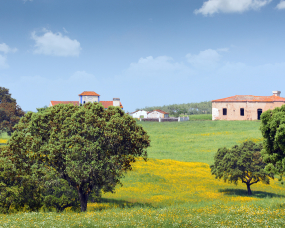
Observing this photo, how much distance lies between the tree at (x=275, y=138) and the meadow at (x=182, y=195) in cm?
314

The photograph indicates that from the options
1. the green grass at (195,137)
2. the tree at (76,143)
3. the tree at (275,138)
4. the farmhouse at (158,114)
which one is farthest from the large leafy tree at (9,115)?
the farmhouse at (158,114)

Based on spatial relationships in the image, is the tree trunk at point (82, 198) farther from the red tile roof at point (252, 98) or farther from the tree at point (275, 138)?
the red tile roof at point (252, 98)

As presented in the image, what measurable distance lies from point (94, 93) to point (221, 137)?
2435 inches

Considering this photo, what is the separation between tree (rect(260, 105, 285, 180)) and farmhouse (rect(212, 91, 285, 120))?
89.0 metres

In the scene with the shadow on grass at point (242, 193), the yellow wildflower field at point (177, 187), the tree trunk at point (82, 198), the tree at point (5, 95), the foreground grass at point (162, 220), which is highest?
the tree at point (5, 95)

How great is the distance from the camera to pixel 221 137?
8169 cm

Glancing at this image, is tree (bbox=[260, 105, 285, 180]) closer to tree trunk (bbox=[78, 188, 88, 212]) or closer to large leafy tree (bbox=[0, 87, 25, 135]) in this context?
tree trunk (bbox=[78, 188, 88, 212])

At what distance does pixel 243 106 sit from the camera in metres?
108

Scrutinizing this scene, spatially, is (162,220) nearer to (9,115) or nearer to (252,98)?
(9,115)

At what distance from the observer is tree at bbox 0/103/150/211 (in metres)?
21.8

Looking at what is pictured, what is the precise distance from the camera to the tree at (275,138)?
21031 mm

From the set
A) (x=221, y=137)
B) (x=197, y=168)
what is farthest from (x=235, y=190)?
(x=221, y=137)

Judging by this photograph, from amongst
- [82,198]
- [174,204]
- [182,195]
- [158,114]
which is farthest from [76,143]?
[158,114]

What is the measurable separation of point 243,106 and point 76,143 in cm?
9769
